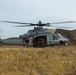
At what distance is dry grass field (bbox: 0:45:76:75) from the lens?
51.9 ft

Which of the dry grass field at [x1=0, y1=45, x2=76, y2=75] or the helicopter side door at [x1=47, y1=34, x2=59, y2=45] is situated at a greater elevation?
the dry grass field at [x1=0, y1=45, x2=76, y2=75]

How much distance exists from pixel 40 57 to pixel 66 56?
5.95 ft

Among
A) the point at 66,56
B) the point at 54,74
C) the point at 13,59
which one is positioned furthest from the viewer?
the point at 66,56

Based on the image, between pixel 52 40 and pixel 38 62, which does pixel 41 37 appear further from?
pixel 38 62

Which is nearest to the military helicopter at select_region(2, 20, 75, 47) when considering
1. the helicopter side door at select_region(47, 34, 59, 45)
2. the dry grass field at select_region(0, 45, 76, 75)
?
the helicopter side door at select_region(47, 34, 59, 45)

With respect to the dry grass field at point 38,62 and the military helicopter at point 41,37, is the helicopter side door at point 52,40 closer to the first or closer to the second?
the military helicopter at point 41,37

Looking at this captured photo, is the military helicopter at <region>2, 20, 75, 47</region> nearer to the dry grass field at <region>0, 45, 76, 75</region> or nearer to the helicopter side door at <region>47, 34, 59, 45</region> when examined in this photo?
the helicopter side door at <region>47, 34, 59, 45</region>

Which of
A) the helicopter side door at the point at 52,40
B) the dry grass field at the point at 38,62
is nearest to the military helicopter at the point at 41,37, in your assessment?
the helicopter side door at the point at 52,40

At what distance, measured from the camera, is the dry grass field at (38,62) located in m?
15.8

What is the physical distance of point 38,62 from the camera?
17375mm

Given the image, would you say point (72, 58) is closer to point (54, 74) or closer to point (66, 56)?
point (66, 56)

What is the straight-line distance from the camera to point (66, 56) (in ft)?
64.1

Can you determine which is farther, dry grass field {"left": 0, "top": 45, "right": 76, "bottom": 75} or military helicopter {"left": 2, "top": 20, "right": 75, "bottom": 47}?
military helicopter {"left": 2, "top": 20, "right": 75, "bottom": 47}

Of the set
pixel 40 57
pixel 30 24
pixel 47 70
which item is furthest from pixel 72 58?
pixel 30 24
